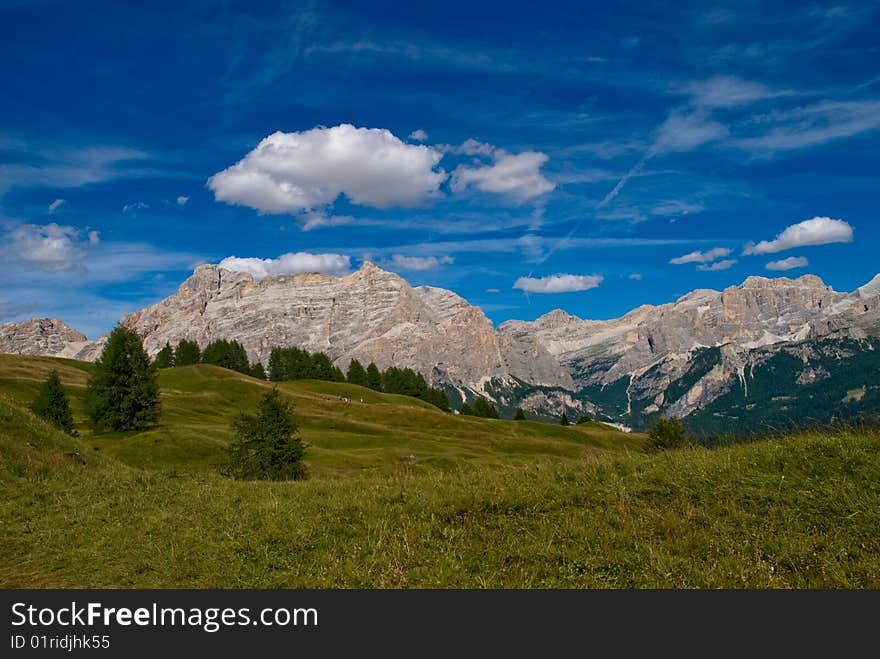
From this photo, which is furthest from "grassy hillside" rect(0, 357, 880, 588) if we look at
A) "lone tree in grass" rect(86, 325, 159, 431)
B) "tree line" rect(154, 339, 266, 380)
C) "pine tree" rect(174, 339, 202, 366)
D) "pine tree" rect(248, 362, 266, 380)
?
"pine tree" rect(174, 339, 202, 366)

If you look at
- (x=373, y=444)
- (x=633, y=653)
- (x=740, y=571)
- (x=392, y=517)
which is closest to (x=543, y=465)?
(x=392, y=517)

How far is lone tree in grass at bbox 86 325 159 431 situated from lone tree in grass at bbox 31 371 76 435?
6142mm

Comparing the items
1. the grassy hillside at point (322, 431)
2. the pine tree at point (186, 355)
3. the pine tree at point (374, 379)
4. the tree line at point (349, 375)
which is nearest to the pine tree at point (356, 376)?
the tree line at point (349, 375)

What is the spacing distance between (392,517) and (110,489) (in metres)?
11.4

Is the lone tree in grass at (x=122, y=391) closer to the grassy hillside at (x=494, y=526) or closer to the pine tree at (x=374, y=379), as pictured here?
the grassy hillside at (x=494, y=526)

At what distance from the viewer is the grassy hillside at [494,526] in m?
10.3

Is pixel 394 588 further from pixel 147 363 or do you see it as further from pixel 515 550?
pixel 147 363

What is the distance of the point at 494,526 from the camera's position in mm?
12484

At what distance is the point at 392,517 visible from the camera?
13.5 meters

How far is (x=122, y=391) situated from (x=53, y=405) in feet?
28.6

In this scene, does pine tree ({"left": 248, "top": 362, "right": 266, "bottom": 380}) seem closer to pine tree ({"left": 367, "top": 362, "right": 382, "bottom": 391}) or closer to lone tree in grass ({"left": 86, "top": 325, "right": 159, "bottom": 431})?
pine tree ({"left": 367, "top": 362, "right": 382, "bottom": 391})

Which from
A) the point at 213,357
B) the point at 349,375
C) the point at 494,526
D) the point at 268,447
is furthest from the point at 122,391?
the point at 349,375

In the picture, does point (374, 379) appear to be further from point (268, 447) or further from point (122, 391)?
point (268, 447)

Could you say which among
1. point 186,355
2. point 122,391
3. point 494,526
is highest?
point 186,355
